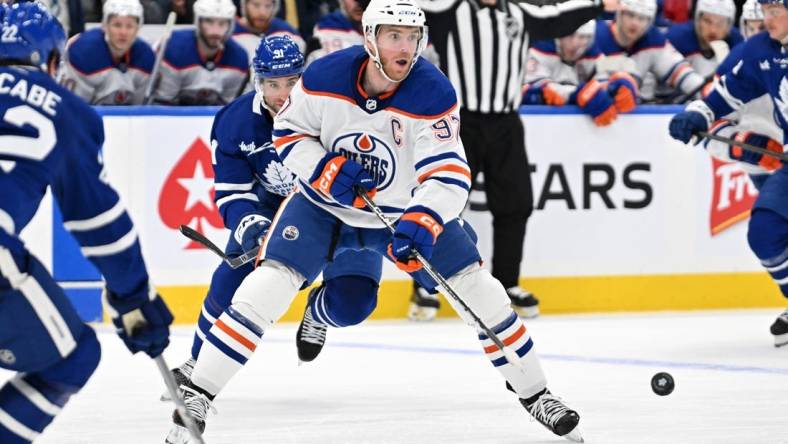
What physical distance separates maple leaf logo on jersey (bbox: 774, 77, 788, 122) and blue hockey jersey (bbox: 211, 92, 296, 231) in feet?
6.99

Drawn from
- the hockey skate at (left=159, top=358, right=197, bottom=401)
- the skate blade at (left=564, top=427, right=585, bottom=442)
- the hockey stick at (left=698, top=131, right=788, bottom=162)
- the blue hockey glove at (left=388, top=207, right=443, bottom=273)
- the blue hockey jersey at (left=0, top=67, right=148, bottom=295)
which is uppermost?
the blue hockey jersey at (left=0, top=67, right=148, bottom=295)

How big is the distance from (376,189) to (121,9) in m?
3.28

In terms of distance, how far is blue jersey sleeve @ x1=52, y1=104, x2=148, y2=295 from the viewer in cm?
284

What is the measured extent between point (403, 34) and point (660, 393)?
54.3 inches

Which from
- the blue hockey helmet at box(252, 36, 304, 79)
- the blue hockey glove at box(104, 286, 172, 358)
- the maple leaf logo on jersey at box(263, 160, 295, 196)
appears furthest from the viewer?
the maple leaf logo on jersey at box(263, 160, 295, 196)

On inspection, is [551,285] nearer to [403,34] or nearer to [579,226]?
[579,226]

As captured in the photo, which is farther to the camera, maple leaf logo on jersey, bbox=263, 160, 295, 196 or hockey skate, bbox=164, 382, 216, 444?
maple leaf logo on jersey, bbox=263, 160, 295, 196

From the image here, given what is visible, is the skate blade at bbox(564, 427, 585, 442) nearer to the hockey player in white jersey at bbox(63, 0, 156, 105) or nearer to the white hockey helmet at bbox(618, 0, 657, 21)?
the hockey player in white jersey at bbox(63, 0, 156, 105)

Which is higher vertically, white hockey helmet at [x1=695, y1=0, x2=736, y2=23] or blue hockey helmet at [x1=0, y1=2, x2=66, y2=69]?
blue hockey helmet at [x1=0, y1=2, x2=66, y2=69]

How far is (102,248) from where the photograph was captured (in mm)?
2869

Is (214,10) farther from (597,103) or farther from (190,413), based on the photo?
(190,413)

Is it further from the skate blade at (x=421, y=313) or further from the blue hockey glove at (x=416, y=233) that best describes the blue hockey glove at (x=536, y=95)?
the blue hockey glove at (x=416, y=233)

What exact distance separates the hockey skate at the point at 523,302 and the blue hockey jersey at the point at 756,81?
1.34 metres

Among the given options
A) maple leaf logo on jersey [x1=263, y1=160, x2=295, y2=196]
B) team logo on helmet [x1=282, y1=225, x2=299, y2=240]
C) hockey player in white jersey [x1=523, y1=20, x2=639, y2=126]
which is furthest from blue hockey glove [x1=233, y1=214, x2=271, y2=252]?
hockey player in white jersey [x1=523, y1=20, x2=639, y2=126]
